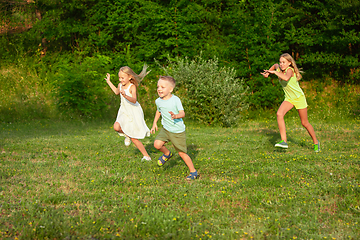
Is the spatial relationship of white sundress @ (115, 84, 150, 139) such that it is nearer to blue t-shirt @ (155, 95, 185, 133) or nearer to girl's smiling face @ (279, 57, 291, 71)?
blue t-shirt @ (155, 95, 185, 133)

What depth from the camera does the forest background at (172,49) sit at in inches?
609

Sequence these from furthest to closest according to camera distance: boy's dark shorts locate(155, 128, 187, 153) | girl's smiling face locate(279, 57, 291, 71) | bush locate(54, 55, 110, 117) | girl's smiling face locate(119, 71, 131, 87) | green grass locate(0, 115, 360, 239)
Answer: bush locate(54, 55, 110, 117), girl's smiling face locate(279, 57, 291, 71), girl's smiling face locate(119, 71, 131, 87), boy's dark shorts locate(155, 128, 187, 153), green grass locate(0, 115, 360, 239)

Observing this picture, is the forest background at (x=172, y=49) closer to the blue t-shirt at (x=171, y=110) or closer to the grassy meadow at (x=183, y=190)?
the grassy meadow at (x=183, y=190)

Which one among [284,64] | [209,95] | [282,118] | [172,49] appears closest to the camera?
[284,64]

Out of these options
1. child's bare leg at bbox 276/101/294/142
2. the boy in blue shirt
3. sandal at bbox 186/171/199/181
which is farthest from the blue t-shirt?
child's bare leg at bbox 276/101/294/142

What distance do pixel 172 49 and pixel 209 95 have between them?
8.00 m

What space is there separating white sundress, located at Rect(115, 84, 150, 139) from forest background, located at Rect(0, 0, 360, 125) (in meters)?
6.18

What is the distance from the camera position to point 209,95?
1352cm

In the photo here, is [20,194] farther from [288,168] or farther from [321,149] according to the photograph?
[321,149]

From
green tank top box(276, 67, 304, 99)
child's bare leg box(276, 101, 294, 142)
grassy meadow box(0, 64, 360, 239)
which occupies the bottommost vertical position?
grassy meadow box(0, 64, 360, 239)

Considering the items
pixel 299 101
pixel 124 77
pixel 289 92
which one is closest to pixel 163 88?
pixel 124 77

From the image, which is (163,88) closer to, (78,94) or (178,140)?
(178,140)

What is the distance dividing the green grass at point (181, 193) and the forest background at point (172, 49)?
6.24m

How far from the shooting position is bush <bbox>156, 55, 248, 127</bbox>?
1339 cm
